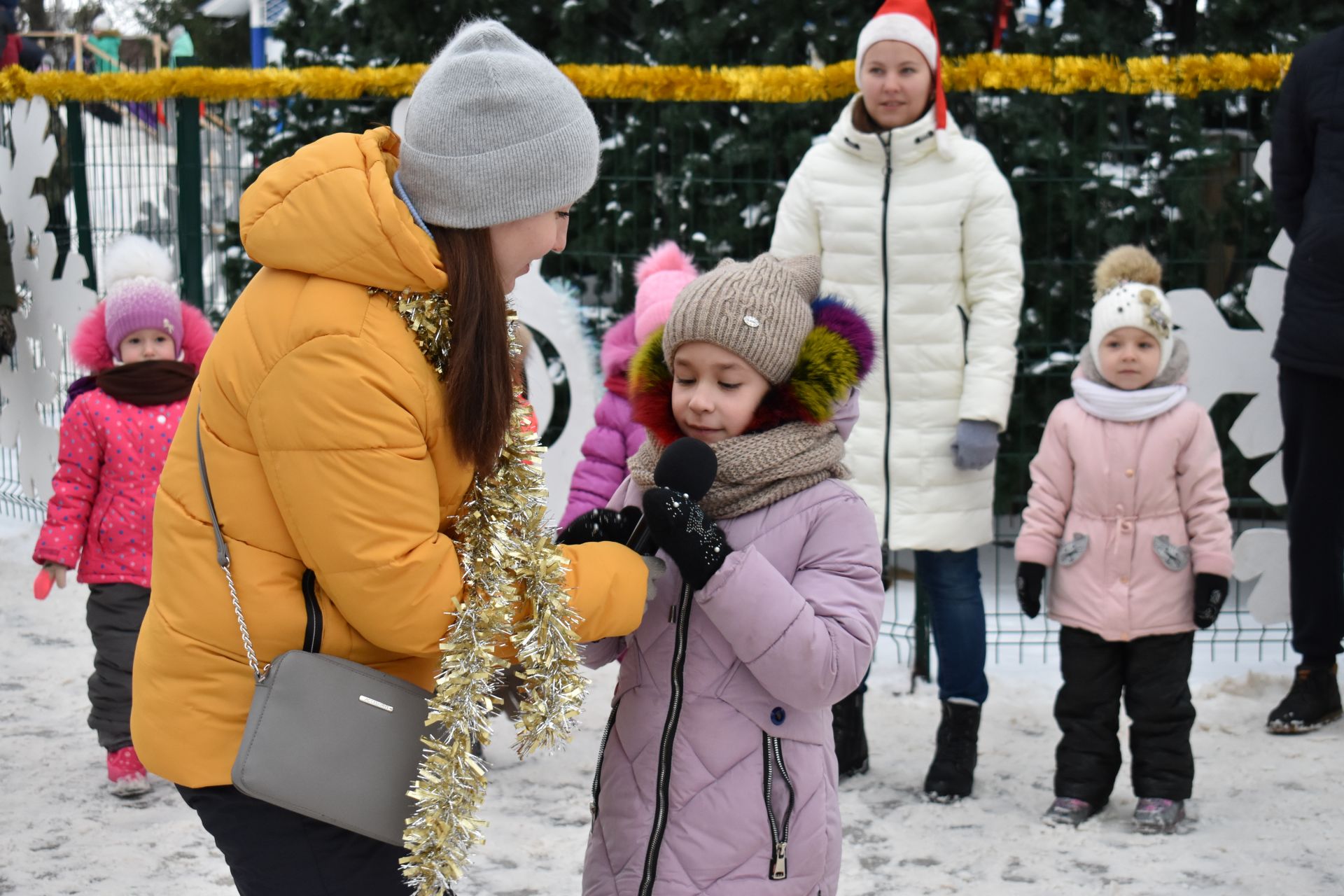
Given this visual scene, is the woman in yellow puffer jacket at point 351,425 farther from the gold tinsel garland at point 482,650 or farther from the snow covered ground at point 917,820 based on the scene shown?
the snow covered ground at point 917,820

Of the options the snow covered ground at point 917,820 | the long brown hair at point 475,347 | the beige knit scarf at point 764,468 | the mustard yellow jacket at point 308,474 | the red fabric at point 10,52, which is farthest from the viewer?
the red fabric at point 10,52

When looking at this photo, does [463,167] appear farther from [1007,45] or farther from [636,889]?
[1007,45]

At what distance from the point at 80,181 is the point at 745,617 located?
19.3ft

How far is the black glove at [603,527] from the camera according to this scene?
231 cm

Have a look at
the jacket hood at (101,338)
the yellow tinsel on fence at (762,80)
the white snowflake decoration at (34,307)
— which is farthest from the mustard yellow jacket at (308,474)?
the white snowflake decoration at (34,307)

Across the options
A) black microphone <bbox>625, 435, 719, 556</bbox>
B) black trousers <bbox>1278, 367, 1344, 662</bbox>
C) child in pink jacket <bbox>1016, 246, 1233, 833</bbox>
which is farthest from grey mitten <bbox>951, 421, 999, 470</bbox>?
black microphone <bbox>625, 435, 719, 556</bbox>

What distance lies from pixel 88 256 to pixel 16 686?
2542 millimetres

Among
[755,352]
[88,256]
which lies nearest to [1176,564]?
[755,352]

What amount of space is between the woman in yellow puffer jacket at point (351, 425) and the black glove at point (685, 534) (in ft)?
0.32

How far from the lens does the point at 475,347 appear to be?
2004mm

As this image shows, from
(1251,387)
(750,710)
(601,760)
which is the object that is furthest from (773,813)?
(1251,387)

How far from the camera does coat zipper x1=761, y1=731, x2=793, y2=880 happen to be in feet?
7.27

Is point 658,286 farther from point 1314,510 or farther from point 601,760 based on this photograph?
point 1314,510

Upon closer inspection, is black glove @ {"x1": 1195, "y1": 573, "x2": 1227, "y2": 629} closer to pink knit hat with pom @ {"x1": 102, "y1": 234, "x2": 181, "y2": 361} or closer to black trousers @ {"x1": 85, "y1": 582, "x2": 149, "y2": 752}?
black trousers @ {"x1": 85, "y1": 582, "x2": 149, "y2": 752}
